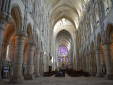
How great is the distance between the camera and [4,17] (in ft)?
24.7

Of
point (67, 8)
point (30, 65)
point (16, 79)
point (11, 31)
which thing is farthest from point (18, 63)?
point (67, 8)

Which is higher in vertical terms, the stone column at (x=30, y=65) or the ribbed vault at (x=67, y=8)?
the ribbed vault at (x=67, y=8)

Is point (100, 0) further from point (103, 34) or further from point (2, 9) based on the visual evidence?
point (2, 9)

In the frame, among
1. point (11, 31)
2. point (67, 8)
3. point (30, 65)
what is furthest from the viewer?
point (67, 8)

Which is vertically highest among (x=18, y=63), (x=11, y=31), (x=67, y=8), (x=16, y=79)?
(x=67, y=8)

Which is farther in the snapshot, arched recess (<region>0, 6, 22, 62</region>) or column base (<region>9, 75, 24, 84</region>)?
arched recess (<region>0, 6, 22, 62</region>)

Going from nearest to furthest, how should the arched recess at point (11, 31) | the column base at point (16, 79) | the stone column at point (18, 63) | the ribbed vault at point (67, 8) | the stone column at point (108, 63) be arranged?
1. the column base at point (16, 79)
2. the stone column at point (18, 63)
3. the arched recess at point (11, 31)
4. the stone column at point (108, 63)
5. the ribbed vault at point (67, 8)

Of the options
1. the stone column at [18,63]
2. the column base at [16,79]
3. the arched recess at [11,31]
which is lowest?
Answer: the column base at [16,79]

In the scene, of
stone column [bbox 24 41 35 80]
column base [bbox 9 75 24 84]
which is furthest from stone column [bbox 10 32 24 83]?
stone column [bbox 24 41 35 80]

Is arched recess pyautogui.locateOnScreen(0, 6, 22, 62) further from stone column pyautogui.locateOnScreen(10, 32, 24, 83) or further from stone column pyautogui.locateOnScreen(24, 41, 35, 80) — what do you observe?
stone column pyautogui.locateOnScreen(24, 41, 35, 80)

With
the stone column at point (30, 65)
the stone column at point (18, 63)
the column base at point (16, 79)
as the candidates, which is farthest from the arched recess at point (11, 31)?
the column base at point (16, 79)

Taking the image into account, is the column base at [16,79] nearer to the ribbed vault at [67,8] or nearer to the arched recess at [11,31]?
the arched recess at [11,31]

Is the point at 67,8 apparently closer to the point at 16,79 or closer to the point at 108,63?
the point at 108,63

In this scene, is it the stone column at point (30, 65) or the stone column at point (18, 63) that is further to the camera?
the stone column at point (30, 65)
